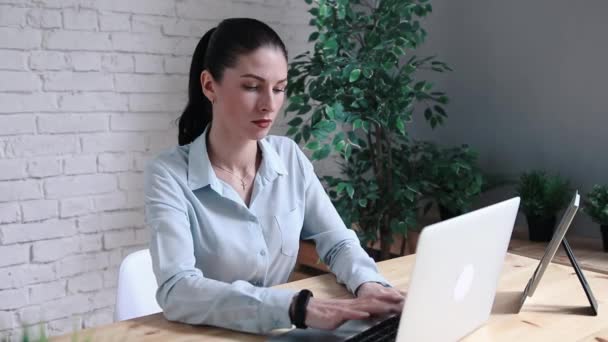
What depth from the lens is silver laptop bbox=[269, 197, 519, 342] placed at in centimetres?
87

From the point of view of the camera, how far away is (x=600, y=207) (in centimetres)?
207

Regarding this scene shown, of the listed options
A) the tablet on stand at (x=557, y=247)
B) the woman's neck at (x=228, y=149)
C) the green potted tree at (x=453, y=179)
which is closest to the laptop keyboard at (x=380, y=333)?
the tablet on stand at (x=557, y=247)

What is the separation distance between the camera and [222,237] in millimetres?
1383

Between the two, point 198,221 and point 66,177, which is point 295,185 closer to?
point 198,221

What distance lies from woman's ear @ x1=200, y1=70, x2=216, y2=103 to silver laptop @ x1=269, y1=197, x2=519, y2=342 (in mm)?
604

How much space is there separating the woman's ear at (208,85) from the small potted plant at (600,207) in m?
1.31

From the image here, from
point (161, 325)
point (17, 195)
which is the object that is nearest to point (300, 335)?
point (161, 325)

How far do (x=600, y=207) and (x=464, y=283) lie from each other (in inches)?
49.9

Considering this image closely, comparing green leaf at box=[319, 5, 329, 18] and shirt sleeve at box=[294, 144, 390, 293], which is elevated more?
green leaf at box=[319, 5, 329, 18]

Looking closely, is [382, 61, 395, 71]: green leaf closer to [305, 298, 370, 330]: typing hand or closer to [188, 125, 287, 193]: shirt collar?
[188, 125, 287, 193]: shirt collar

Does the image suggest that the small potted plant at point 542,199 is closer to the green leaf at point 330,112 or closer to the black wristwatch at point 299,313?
the green leaf at point 330,112

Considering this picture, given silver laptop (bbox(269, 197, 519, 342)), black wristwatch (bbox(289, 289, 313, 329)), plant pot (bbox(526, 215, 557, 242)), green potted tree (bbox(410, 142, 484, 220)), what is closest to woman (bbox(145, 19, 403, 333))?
black wristwatch (bbox(289, 289, 313, 329))

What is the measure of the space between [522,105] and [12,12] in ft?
6.14

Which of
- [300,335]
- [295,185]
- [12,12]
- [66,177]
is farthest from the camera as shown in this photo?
[66,177]
